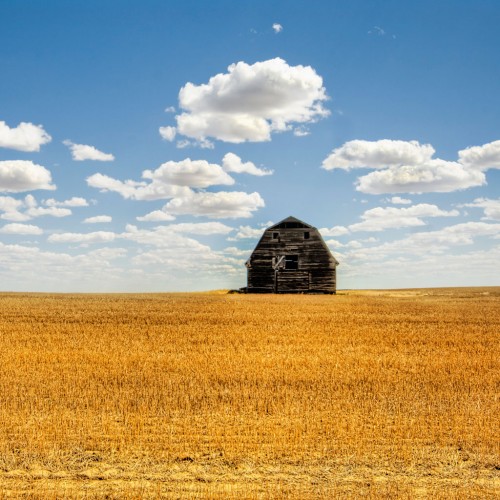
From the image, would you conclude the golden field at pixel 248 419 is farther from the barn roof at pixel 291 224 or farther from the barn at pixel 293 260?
the barn roof at pixel 291 224

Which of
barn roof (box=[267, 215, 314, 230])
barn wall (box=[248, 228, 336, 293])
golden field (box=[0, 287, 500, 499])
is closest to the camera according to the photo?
golden field (box=[0, 287, 500, 499])

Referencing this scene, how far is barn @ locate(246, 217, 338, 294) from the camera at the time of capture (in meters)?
53.5

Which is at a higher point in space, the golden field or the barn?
the barn

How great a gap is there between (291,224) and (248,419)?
148 feet

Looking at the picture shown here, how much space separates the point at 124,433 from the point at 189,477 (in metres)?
2.09

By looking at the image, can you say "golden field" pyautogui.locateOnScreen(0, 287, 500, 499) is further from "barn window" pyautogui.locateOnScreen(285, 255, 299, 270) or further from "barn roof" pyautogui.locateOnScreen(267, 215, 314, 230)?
"barn roof" pyautogui.locateOnScreen(267, 215, 314, 230)

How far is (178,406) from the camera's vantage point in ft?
34.3

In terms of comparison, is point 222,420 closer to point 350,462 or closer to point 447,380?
point 350,462

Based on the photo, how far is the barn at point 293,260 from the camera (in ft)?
176

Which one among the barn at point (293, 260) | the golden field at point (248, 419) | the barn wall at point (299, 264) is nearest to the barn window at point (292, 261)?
the barn at point (293, 260)

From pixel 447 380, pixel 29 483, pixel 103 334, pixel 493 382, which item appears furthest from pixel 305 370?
pixel 103 334

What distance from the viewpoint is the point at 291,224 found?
5406 centimetres

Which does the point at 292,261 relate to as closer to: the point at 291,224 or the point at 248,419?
the point at 291,224

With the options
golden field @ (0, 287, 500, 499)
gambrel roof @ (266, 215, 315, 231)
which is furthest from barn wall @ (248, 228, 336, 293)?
→ golden field @ (0, 287, 500, 499)
